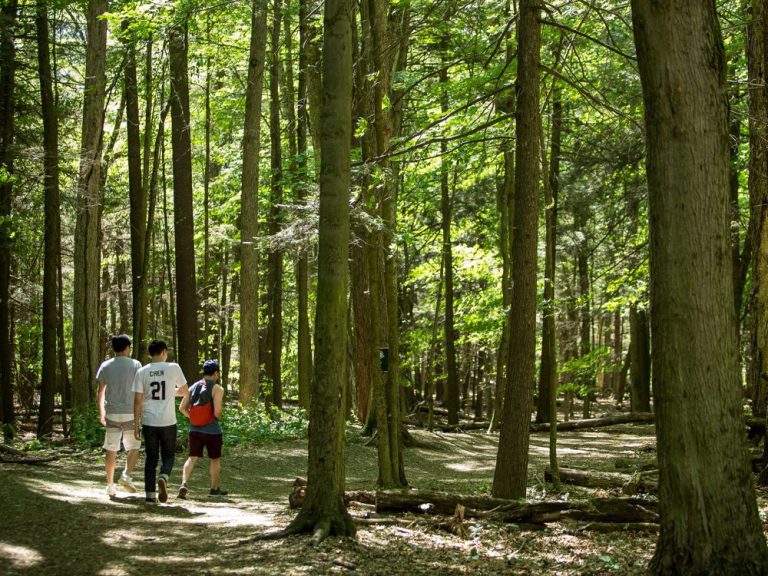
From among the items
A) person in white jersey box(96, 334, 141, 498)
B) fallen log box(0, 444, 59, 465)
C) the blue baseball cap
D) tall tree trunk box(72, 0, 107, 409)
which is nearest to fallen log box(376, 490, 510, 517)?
the blue baseball cap

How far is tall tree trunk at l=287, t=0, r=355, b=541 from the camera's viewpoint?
6918 mm

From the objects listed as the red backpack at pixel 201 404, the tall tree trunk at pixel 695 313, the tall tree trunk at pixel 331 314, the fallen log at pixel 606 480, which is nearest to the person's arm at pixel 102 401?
the red backpack at pixel 201 404

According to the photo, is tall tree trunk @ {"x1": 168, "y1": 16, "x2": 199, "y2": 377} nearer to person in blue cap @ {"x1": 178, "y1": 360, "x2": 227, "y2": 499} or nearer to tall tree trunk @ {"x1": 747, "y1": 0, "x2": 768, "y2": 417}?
person in blue cap @ {"x1": 178, "y1": 360, "x2": 227, "y2": 499}

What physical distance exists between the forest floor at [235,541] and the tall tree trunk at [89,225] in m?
5.95

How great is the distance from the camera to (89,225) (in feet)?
60.2

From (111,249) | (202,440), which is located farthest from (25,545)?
(111,249)

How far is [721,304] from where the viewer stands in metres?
5.43

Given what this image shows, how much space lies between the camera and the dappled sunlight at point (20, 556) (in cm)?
635

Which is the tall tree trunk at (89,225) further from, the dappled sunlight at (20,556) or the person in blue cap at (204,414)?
the dappled sunlight at (20,556)

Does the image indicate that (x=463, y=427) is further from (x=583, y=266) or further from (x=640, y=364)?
(x=583, y=266)

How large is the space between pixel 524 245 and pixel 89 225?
12480 mm

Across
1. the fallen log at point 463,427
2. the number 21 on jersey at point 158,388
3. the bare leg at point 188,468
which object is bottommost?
the fallen log at point 463,427

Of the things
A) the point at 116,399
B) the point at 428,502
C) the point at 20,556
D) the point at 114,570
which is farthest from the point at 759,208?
the point at 20,556

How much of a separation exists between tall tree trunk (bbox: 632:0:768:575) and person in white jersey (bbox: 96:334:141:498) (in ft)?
21.4
